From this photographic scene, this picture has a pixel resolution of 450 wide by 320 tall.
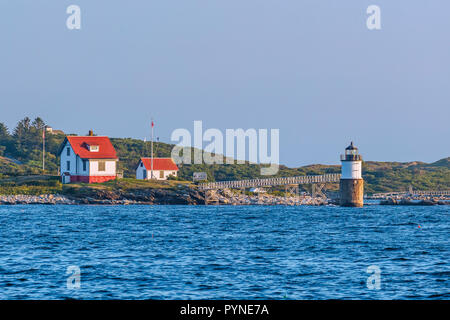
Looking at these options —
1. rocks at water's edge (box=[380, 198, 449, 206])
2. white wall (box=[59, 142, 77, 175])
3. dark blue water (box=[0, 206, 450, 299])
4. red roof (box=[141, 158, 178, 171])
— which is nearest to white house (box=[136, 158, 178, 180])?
red roof (box=[141, 158, 178, 171])

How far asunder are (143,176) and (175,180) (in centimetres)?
555

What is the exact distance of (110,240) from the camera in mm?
39000

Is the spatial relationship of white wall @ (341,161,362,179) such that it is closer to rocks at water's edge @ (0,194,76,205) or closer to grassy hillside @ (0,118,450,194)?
rocks at water's edge @ (0,194,76,205)

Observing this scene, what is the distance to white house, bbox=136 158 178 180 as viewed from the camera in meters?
108

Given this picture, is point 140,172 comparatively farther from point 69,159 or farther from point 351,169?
point 351,169

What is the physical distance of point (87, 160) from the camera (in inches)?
3760

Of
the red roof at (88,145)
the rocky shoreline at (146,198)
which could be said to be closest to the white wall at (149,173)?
the red roof at (88,145)

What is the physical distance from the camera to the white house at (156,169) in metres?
108

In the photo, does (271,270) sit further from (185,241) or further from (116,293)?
(185,241)

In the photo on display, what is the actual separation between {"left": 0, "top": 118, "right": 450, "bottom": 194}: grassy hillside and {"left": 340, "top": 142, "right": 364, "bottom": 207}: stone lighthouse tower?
49.7m

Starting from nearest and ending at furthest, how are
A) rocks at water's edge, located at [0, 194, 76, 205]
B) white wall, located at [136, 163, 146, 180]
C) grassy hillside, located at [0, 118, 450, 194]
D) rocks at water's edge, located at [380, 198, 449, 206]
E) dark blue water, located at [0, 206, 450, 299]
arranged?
dark blue water, located at [0, 206, 450, 299], rocks at water's edge, located at [0, 194, 76, 205], white wall, located at [136, 163, 146, 180], rocks at water's edge, located at [380, 198, 449, 206], grassy hillside, located at [0, 118, 450, 194]

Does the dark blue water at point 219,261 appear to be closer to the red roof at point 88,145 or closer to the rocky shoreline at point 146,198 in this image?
the rocky shoreline at point 146,198

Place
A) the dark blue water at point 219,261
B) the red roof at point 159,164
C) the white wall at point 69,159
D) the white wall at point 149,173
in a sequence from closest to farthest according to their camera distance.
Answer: the dark blue water at point 219,261, the white wall at point 69,159, the white wall at point 149,173, the red roof at point 159,164

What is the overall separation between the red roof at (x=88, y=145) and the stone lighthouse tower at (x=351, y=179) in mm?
35152
